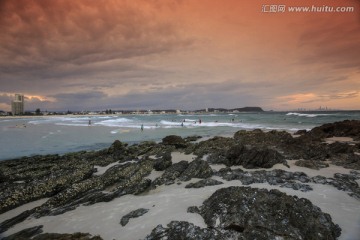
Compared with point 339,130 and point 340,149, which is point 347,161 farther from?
point 339,130

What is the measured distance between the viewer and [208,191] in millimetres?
6953

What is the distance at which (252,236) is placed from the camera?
3.96 meters

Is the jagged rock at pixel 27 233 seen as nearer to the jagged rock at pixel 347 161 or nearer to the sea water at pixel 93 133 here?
the jagged rock at pixel 347 161

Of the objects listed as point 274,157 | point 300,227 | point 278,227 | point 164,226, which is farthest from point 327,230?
point 274,157

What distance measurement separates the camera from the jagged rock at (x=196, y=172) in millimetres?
8742

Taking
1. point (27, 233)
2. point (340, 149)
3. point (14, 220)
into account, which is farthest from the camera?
point (340, 149)

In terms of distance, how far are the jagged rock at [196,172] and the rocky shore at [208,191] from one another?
39 mm

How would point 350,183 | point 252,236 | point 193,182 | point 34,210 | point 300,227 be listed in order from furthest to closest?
point 193,182
point 350,183
point 34,210
point 300,227
point 252,236

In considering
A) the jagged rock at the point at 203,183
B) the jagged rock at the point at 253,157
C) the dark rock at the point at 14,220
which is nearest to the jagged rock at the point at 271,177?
the jagged rock at the point at 203,183

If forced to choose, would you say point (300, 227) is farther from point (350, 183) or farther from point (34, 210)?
point (34, 210)

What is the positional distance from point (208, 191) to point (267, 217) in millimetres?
2671

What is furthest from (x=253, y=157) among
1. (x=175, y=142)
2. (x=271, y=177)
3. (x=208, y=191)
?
(x=175, y=142)

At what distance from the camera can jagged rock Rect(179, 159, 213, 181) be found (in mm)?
8742

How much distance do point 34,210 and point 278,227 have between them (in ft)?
22.7
